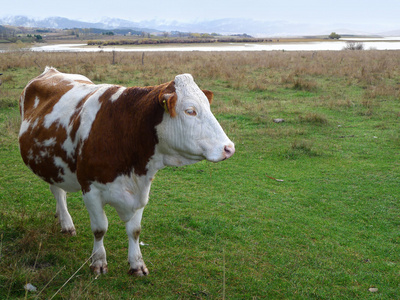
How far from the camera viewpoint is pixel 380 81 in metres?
14.4

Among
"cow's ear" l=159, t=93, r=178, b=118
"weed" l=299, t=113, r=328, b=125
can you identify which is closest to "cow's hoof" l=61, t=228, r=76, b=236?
"cow's ear" l=159, t=93, r=178, b=118

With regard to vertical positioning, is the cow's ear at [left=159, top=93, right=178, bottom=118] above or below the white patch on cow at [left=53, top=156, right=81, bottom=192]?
above

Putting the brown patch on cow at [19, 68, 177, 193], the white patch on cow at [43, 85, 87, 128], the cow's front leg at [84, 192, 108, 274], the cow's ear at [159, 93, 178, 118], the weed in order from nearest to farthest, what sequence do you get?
the cow's ear at [159, 93, 178, 118] → the brown patch on cow at [19, 68, 177, 193] → the cow's front leg at [84, 192, 108, 274] → the white patch on cow at [43, 85, 87, 128] → the weed

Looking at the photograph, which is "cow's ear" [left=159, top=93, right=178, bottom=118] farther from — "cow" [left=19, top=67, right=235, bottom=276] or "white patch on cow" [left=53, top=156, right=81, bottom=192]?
"white patch on cow" [left=53, top=156, right=81, bottom=192]

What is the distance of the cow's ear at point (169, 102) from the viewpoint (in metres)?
2.59

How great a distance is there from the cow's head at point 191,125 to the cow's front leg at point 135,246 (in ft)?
3.31

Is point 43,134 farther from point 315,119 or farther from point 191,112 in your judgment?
point 315,119

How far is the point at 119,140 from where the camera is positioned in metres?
2.97

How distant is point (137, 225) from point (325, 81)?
1332cm

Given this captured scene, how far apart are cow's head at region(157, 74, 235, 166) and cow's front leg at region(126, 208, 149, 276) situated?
101cm

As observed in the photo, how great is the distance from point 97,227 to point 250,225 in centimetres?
199

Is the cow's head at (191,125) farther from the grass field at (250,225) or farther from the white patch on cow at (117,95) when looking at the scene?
the grass field at (250,225)

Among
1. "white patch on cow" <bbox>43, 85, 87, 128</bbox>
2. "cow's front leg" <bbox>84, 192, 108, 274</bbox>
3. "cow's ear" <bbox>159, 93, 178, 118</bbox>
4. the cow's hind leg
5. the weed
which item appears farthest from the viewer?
the weed

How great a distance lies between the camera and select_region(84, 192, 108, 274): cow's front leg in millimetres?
3145
